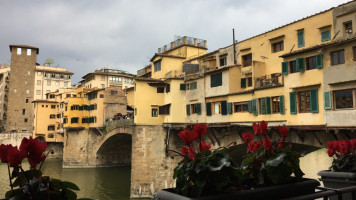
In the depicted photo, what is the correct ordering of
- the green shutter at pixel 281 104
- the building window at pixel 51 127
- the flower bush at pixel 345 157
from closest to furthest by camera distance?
1. the flower bush at pixel 345 157
2. the green shutter at pixel 281 104
3. the building window at pixel 51 127

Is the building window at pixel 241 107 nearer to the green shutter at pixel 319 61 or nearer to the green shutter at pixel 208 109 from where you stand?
the green shutter at pixel 208 109

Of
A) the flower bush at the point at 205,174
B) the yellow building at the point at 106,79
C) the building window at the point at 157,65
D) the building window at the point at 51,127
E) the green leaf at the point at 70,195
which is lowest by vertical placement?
the building window at the point at 51,127

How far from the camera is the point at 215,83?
85.0 ft

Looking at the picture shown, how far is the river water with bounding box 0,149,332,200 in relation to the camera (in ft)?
102

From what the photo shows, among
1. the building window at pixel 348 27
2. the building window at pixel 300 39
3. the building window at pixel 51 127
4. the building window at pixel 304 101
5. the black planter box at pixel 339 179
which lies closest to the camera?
the black planter box at pixel 339 179

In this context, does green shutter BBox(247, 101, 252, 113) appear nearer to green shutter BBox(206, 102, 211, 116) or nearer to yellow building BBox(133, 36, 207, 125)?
green shutter BBox(206, 102, 211, 116)

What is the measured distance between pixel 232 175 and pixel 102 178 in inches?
1553

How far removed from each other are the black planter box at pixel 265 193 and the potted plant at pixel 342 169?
1.63 metres

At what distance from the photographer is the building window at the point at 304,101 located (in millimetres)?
17984

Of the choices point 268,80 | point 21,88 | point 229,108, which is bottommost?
point 229,108

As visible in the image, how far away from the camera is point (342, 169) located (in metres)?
5.29

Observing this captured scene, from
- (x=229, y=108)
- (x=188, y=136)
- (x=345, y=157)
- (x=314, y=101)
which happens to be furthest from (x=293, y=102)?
(x=188, y=136)

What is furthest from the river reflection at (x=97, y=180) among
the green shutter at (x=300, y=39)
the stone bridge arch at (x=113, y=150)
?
the green shutter at (x=300, y=39)

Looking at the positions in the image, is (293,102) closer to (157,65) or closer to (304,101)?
(304,101)
